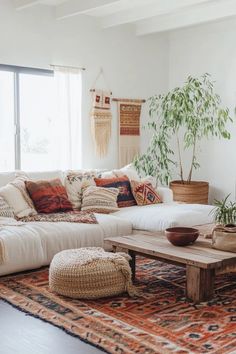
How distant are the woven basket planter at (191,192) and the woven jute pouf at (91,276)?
9.56 feet

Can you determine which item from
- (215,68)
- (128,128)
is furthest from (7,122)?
(215,68)

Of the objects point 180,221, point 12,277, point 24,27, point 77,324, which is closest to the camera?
point 77,324

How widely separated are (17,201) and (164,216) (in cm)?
142

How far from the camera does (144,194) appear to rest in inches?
220

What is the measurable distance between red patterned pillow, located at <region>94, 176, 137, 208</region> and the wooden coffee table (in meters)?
1.71

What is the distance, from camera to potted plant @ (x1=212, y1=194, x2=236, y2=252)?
3.60 meters

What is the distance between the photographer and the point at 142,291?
12.2 ft

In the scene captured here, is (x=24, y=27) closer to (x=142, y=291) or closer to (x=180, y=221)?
(x=180, y=221)

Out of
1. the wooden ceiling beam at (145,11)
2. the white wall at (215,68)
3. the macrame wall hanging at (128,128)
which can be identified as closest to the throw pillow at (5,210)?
the macrame wall hanging at (128,128)

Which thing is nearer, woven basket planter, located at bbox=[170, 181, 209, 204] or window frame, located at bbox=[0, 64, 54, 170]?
window frame, located at bbox=[0, 64, 54, 170]

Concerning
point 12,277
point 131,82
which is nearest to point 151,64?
point 131,82

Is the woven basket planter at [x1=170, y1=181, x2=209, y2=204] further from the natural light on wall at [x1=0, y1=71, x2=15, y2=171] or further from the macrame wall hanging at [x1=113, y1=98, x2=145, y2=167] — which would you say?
the natural light on wall at [x1=0, y1=71, x2=15, y2=171]

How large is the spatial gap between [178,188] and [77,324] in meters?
3.69

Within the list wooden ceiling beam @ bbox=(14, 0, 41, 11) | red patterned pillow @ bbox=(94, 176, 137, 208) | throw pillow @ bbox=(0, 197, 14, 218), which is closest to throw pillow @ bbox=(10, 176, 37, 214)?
throw pillow @ bbox=(0, 197, 14, 218)
